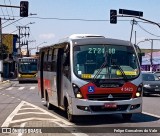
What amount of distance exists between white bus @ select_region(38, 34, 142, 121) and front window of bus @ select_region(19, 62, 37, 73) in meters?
38.3

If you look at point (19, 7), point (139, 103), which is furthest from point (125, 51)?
point (19, 7)

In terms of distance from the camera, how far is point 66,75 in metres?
14.5

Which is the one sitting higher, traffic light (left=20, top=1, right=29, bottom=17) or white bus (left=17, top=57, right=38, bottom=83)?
traffic light (left=20, top=1, right=29, bottom=17)

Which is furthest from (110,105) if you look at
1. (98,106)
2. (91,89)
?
(91,89)

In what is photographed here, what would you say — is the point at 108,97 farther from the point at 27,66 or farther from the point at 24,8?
the point at 27,66

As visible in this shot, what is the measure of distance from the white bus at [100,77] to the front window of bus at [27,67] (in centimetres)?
3828

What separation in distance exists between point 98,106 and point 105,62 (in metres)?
1.38

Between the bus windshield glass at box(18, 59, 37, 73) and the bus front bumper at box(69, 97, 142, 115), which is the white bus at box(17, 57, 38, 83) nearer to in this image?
the bus windshield glass at box(18, 59, 37, 73)

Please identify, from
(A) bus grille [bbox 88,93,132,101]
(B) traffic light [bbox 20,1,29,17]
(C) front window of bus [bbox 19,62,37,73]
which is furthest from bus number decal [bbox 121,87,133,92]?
(C) front window of bus [bbox 19,62,37,73]

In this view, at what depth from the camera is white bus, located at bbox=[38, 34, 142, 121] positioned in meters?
13.6

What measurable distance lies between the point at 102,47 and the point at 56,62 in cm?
231

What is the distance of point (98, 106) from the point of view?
13609 millimetres

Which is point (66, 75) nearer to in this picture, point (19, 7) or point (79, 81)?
point (79, 81)

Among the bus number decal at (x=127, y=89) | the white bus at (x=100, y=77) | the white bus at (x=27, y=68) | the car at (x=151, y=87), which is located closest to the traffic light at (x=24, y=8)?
the car at (x=151, y=87)
